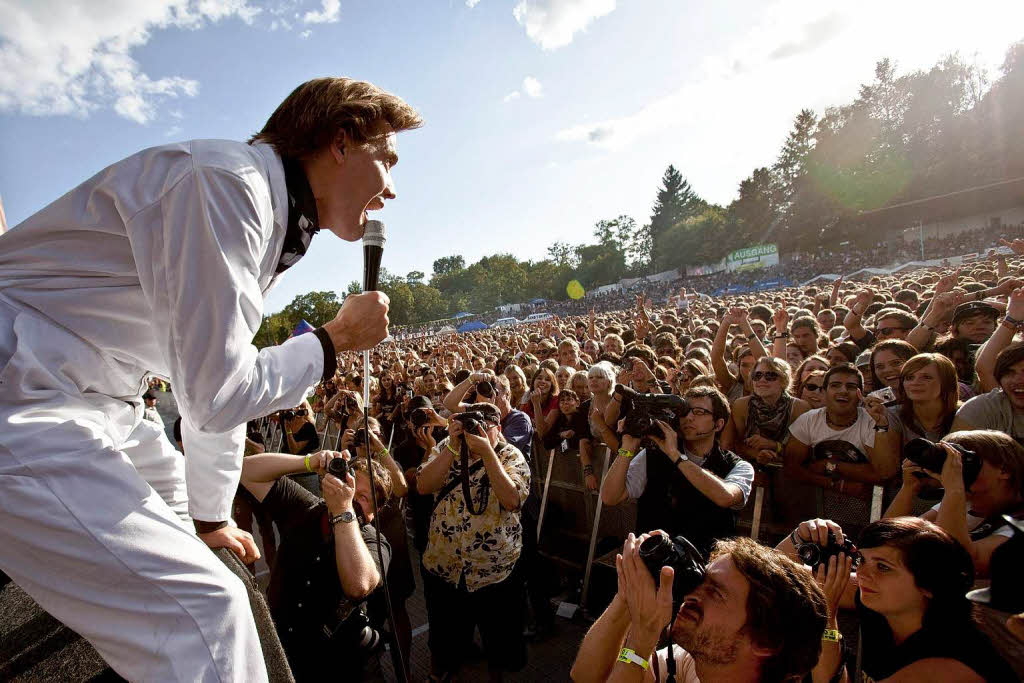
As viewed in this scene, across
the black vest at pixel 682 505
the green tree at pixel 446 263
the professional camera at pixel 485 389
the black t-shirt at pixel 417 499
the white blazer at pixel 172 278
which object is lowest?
the black t-shirt at pixel 417 499

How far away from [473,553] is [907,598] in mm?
2245

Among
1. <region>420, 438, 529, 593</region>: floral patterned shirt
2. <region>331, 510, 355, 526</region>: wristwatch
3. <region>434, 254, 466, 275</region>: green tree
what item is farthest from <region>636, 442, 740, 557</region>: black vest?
<region>434, 254, 466, 275</region>: green tree

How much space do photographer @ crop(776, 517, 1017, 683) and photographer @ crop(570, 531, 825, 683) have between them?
0.33 metres

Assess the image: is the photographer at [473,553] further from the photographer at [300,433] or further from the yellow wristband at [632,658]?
the photographer at [300,433]

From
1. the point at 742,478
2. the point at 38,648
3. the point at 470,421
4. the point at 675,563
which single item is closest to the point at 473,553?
the point at 470,421

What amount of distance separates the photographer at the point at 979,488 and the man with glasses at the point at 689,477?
964 mm

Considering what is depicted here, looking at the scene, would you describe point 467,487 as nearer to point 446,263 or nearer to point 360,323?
point 360,323

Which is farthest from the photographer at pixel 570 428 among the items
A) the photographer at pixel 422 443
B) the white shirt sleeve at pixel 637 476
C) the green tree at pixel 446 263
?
the green tree at pixel 446 263

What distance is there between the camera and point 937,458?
2637 mm

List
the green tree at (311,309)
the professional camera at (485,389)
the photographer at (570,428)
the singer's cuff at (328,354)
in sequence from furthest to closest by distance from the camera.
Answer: the green tree at (311,309), the photographer at (570,428), the professional camera at (485,389), the singer's cuff at (328,354)

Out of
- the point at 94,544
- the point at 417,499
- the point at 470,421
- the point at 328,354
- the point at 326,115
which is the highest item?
the point at 326,115

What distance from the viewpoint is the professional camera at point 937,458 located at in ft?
8.59

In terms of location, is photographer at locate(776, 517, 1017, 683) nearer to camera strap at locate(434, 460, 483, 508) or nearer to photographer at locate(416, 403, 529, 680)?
photographer at locate(416, 403, 529, 680)

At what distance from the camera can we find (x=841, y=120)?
217 ft
